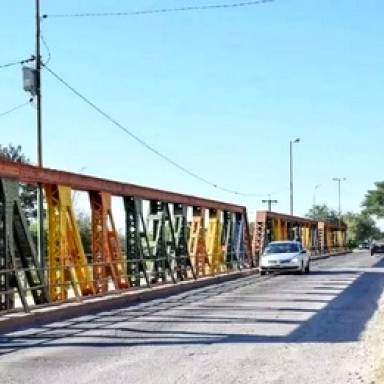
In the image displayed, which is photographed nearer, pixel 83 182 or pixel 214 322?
pixel 214 322

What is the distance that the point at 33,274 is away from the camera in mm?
19609

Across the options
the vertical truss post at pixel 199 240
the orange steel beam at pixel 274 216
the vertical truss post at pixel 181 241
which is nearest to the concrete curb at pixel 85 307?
the vertical truss post at pixel 181 241

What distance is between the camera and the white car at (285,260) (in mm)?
37094

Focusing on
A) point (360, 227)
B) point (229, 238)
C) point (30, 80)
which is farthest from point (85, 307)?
point (360, 227)

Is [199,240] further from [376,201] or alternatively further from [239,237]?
[376,201]

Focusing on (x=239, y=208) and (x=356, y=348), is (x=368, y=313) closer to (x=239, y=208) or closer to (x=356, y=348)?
(x=356, y=348)

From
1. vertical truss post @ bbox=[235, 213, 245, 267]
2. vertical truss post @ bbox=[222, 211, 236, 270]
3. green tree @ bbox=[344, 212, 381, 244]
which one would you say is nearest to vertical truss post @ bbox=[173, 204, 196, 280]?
vertical truss post @ bbox=[222, 211, 236, 270]

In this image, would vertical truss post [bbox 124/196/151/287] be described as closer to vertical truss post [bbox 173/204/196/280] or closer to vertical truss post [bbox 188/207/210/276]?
vertical truss post [bbox 173/204/196/280]

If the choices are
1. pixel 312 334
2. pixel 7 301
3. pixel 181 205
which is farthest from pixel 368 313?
pixel 181 205

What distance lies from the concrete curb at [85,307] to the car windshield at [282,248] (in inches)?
403

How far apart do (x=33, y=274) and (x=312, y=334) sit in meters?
8.44

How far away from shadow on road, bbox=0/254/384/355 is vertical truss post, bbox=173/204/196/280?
24.7 feet

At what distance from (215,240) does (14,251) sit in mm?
19925

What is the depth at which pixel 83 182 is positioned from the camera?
21953 mm
